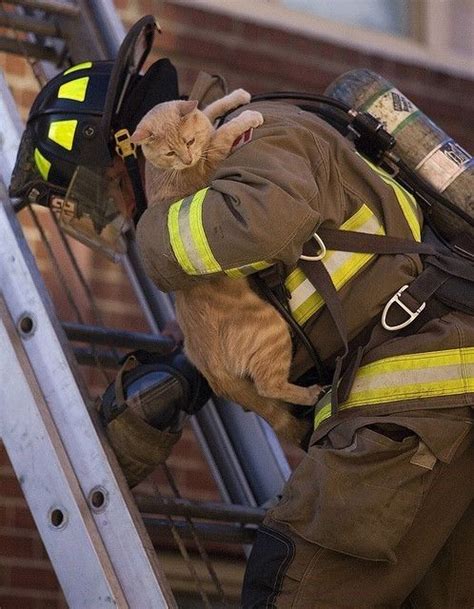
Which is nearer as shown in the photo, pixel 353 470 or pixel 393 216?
pixel 353 470

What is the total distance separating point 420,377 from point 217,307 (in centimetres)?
45

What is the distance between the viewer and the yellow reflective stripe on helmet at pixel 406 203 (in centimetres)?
325

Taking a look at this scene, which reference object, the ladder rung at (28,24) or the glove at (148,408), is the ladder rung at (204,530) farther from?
the ladder rung at (28,24)

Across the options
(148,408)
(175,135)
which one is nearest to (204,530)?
(148,408)

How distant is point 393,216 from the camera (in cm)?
321

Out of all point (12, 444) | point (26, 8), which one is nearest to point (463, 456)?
point (12, 444)

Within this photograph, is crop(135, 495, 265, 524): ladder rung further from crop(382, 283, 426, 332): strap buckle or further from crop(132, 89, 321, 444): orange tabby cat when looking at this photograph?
crop(382, 283, 426, 332): strap buckle

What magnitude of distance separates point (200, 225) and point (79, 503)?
26.5 inches

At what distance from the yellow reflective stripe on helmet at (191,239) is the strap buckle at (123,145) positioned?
528 mm

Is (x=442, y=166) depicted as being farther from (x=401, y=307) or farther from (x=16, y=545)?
(x=16, y=545)

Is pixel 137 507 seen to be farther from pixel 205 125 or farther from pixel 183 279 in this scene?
pixel 205 125

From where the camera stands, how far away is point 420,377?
3.06 metres

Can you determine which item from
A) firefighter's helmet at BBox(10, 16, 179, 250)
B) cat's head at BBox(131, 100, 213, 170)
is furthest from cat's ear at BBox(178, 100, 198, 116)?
firefighter's helmet at BBox(10, 16, 179, 250)

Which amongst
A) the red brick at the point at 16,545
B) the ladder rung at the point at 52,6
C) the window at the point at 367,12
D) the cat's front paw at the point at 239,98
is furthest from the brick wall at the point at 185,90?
the cat's front paw at the point at 239,98
